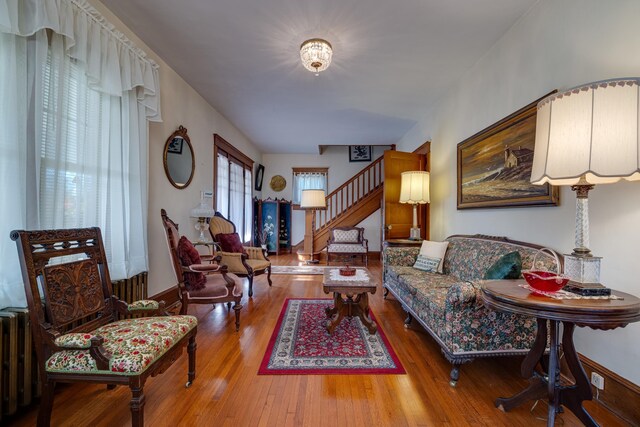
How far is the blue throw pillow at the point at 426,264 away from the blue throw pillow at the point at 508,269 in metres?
1.26

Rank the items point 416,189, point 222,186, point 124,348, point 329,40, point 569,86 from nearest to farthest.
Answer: point 124,348
point 569,86
point 329,40
point 416,189
point 222,186

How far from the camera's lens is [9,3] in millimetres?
1511

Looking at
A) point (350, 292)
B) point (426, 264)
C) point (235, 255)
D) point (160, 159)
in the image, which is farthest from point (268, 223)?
point (350, 292)

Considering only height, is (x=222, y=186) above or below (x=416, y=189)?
above

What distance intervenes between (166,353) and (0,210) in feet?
4.01

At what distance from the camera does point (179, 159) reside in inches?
139

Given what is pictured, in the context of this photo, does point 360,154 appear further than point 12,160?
Yes

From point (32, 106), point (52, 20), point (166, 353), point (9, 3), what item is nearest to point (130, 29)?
point (52, 20)

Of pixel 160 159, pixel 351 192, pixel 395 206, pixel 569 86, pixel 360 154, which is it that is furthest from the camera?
pixel 360 154

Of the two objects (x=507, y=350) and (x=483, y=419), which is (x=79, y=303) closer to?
(x=483, y=419)

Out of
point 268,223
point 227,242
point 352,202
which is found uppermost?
point 352,202

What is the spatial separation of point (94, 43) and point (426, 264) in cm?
377

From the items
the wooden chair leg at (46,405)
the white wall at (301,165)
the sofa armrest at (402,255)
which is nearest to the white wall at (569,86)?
the sofa armrest at (402,255)

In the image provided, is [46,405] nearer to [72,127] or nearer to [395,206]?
[72,127]
